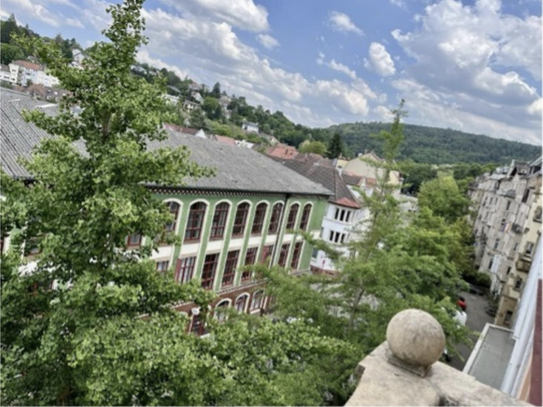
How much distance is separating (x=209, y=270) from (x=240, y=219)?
345 cm

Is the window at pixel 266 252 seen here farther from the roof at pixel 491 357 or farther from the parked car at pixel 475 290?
the parked car at pixel 475 290

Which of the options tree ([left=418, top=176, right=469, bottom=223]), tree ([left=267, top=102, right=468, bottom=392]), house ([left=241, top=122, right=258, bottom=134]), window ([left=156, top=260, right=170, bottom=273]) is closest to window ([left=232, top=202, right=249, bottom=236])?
window ([left=156, top=260, right=170, bottom=273])

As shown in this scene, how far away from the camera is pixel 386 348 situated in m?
3.18

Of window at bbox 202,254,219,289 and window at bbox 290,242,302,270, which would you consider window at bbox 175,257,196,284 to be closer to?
window at bbox 202,254,219,289

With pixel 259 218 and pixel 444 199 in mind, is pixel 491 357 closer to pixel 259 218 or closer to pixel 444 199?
pixel 259 218

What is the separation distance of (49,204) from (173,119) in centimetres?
214

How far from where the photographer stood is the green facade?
19.5 meters

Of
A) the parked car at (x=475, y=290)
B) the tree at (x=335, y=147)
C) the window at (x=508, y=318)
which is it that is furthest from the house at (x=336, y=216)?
the tree at (x=335, y=147)

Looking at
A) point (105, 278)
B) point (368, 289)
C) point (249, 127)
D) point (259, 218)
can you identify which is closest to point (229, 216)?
point (259, 218)

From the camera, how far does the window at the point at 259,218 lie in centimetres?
2449

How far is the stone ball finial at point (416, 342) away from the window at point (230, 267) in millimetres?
20983

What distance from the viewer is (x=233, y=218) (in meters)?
22.7

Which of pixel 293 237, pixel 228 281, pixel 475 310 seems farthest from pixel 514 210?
pixel 228 281

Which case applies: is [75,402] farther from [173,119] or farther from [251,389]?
[173,119]
